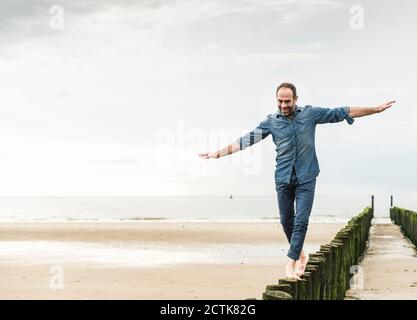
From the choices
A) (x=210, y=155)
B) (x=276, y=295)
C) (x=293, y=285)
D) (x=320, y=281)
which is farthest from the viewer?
(x=320, y=281)

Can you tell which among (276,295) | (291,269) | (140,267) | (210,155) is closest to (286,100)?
(210,155)

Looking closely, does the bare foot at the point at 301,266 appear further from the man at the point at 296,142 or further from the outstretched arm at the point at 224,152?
the outstretched arm at the point at 224,152

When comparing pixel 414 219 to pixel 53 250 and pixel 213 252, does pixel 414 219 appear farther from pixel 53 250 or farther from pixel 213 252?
pixel 53 250

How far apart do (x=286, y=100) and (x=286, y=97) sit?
0.10 feet

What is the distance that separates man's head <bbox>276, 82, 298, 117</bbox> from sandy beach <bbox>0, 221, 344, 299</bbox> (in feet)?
28.6

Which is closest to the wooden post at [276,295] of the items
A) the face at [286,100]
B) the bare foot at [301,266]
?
the bare foot at [301,266]

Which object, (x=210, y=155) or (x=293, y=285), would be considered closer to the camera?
(x=293, y=285)

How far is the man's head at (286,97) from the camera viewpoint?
6777 millimetres

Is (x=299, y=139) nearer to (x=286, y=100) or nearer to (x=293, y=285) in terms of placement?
(x=286, y=100)

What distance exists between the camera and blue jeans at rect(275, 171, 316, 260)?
6.91 metres

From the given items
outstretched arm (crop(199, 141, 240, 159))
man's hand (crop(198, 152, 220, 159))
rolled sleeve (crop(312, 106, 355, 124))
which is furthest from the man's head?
man's hand (crop(198, 152, 220, 159))

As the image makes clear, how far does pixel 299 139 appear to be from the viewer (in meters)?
6.93
